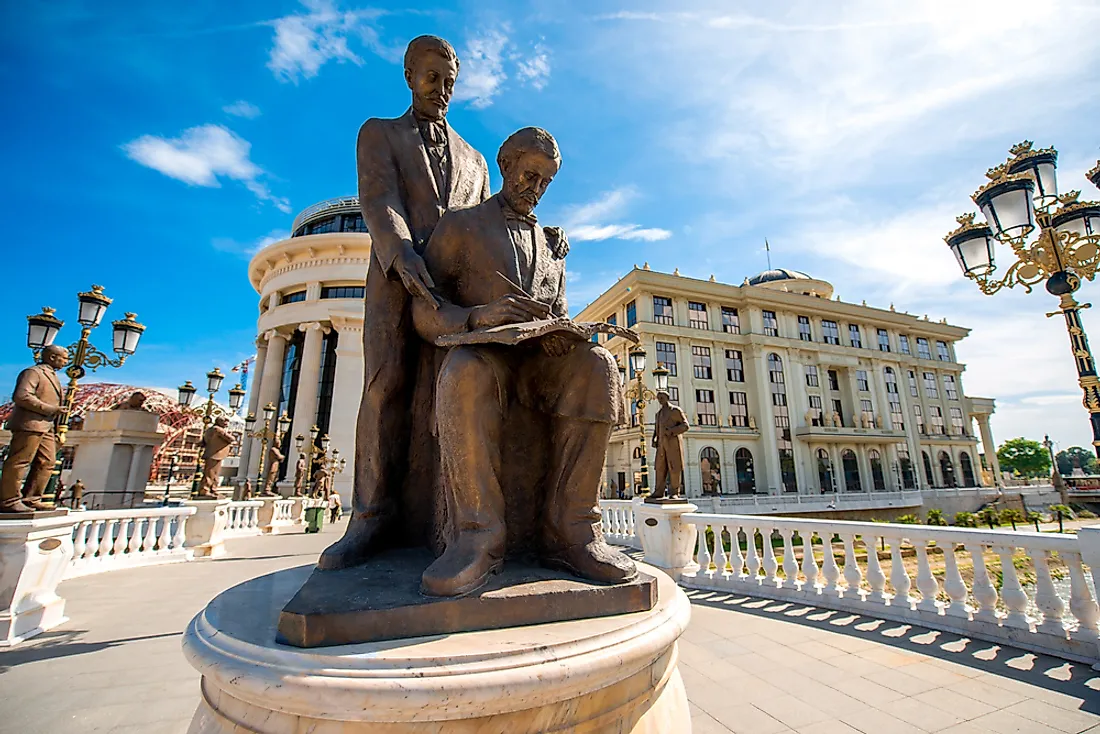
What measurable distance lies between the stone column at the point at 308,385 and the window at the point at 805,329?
3395 cm

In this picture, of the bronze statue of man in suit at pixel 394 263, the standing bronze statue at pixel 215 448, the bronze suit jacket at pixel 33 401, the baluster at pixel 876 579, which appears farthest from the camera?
the standing bronze statue at pixel 215 448

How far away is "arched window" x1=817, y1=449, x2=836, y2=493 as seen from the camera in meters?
33.7

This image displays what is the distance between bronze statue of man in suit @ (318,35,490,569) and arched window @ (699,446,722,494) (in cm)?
3046

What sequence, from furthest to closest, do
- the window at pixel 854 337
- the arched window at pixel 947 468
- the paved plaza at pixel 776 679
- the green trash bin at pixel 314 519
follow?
the arched window at pixel 947 468 → the window at pixel 854 337 → the green trash bin at pixel 314 519 → the paved plaza at pixel 776 679

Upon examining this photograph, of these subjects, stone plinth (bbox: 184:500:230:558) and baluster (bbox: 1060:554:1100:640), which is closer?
baluster (bbox: 1060:554:1100:640)

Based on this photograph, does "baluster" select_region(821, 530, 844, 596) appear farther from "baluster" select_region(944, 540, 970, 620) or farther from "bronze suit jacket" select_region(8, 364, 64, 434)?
"bronze suit jacket" select_region(8, 364, 64, 434)

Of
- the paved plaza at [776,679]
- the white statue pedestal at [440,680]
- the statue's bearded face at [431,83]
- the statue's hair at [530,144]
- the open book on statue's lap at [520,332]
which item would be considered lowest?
the paved plaza at [776,679]

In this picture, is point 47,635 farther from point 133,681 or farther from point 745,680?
point 745,680

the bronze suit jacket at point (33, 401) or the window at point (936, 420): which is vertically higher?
the window at point (936, 420)

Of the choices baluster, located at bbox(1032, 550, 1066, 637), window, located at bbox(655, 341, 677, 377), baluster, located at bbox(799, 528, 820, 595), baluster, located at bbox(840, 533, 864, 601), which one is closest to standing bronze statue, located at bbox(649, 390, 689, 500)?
baluster, located at bbox(799, 528, 820, 595)

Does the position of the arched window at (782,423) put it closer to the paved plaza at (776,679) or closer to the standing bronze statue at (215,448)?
the paved plaza at (776,679)

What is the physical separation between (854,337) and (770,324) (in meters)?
9.00

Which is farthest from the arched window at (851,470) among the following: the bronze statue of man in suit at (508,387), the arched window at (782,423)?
the bronze statue of man in suit at (508,387)

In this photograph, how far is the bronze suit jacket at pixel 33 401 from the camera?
458cm
